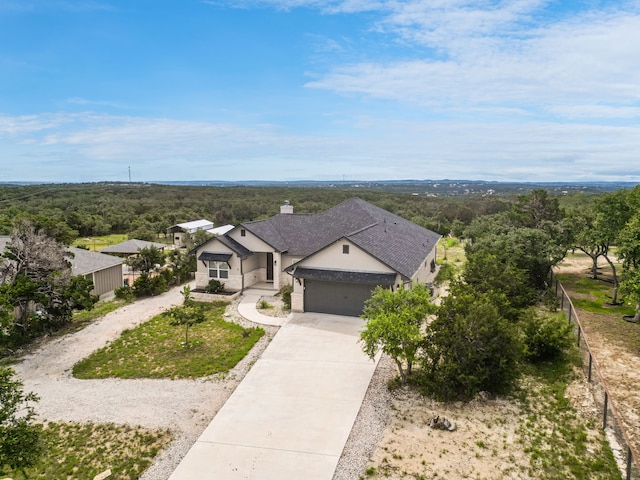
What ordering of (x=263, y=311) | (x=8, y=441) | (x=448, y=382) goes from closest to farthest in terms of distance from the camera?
(x=8, y=441), (x=448, y=382), (x=263, y=311)

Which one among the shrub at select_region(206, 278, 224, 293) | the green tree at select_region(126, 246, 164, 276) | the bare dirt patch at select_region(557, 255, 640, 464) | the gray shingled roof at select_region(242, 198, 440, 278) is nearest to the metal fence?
the bare dirt patch at select_region(557, 255, 640, 464)

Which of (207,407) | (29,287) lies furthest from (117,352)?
(207,407)

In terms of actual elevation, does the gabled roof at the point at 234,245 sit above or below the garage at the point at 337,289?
above

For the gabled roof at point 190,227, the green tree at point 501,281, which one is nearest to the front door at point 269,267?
the green tree at point 501,281

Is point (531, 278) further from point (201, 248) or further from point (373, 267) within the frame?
point (201, 248)

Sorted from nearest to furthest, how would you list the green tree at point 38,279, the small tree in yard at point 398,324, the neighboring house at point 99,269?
the small tree in yard at point 398,324
the green tree at point 38,279
the neighboring house at point 99,269

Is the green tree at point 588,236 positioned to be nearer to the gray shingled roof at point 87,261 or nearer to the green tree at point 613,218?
the green tree at point 613,218
